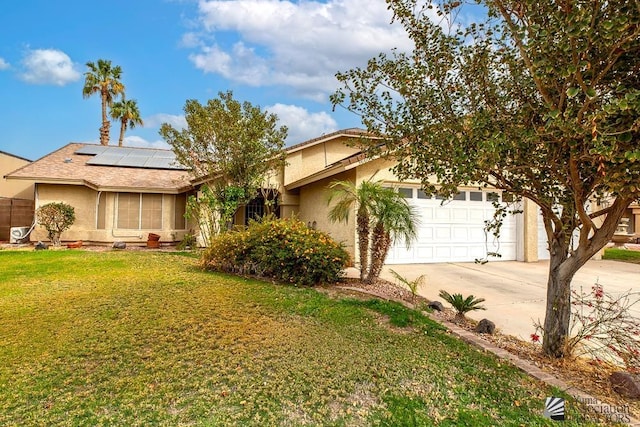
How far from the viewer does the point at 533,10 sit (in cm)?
350

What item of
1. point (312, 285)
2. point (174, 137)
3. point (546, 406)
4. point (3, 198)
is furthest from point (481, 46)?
point (3, 198)

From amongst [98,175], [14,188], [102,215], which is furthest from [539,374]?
[14,188]

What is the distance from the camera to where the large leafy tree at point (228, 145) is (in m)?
13.0

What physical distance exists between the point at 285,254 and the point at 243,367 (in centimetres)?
458

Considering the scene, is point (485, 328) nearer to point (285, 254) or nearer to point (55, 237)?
point (285, 254)

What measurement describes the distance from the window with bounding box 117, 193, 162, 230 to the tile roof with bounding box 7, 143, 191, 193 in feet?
1.77

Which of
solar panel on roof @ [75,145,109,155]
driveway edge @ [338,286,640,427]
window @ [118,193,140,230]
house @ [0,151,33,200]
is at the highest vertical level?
solar panel on roof @ [75,145,109,155]

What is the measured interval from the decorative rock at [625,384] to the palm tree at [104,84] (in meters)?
33.9

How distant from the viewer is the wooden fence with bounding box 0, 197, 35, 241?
19078 mm

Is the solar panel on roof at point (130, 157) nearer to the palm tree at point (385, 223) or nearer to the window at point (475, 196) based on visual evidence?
the palm tree at point (385, 223)

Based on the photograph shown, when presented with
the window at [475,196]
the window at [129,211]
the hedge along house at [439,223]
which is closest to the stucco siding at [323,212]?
the hedge along house at [439,223]

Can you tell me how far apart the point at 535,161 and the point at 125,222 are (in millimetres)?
17704

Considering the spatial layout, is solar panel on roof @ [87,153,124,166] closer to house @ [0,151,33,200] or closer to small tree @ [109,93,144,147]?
house @ [0,151,33,200]

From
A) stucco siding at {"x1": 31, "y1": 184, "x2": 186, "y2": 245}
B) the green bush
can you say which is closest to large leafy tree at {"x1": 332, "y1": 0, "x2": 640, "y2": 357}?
the green bush
